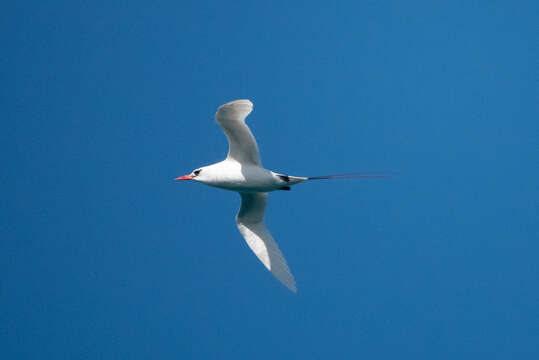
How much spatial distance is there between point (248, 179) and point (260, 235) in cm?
228

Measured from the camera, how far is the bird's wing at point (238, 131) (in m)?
15.0

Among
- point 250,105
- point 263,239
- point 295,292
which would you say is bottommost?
point 295,292

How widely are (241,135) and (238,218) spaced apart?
3.22 m

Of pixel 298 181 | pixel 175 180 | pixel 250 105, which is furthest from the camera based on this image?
pixel 175 180

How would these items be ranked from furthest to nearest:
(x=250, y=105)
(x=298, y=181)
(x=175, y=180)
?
(x=175, y=180), (x=298, y=181), (x=250, y=105)

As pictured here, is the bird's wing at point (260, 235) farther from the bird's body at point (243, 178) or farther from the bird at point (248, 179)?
the bird's body at point (243, 178)

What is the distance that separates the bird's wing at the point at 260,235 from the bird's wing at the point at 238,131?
1.77 metres

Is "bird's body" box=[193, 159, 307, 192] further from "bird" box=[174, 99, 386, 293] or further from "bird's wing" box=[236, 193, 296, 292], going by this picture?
"bird's wing" box=[236, 193, 296, 292]

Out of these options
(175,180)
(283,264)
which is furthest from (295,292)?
(175,180)

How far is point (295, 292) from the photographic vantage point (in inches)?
676

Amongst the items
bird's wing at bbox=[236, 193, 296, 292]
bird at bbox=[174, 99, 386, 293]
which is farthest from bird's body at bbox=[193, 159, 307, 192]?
bird's wing at bbox=[236, 193, 296, 292]

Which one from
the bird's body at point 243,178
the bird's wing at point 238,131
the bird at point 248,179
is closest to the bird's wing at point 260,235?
the bird at point 248,179

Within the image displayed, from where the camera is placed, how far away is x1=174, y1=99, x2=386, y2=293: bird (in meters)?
15.5

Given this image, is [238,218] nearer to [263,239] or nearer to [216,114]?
[263,239]
